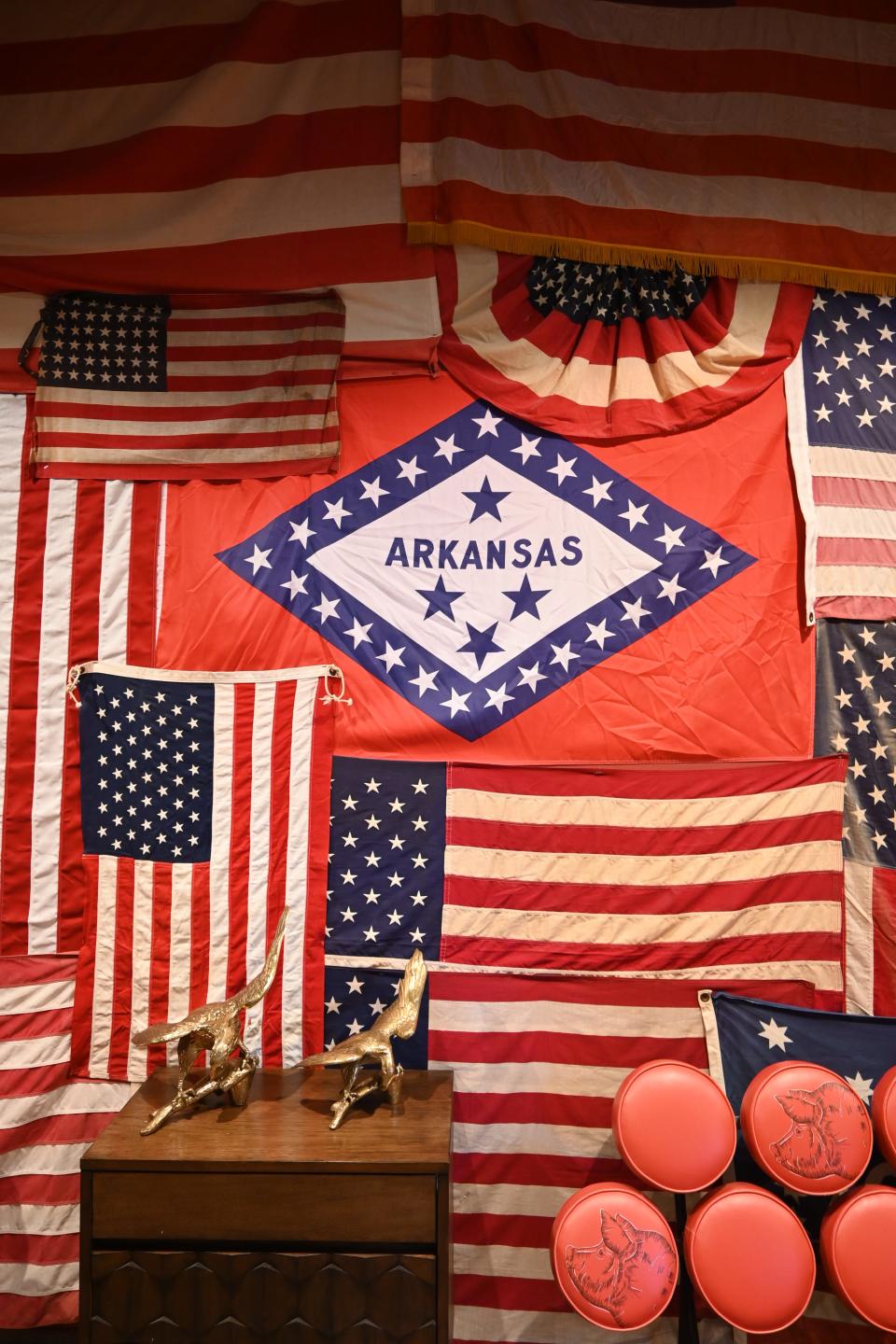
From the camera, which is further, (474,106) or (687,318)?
(687,318)

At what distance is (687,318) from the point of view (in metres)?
3.05

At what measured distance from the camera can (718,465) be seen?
307 centimetres

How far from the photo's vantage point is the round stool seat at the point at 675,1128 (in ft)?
8.11

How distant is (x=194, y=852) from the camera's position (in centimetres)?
300

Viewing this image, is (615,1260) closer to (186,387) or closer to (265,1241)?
(265,1241)

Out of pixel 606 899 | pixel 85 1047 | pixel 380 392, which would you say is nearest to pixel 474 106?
pixel 380 392

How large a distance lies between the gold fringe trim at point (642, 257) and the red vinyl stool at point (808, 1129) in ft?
7.24

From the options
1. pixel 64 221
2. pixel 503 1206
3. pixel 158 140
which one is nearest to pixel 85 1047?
pixel 503 1206

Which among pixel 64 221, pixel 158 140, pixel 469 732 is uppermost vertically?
pixel 158 140

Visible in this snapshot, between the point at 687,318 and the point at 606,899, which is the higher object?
the point at 687,318

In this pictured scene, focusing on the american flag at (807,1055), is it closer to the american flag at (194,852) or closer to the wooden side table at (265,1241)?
the wooden side table at (265,1241)

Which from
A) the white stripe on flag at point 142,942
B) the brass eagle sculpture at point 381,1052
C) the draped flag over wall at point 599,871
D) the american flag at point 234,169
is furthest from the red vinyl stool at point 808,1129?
the american flag at point 234,169

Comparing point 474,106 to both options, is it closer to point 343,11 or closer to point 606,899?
point 343,11

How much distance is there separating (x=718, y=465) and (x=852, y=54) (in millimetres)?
1241
